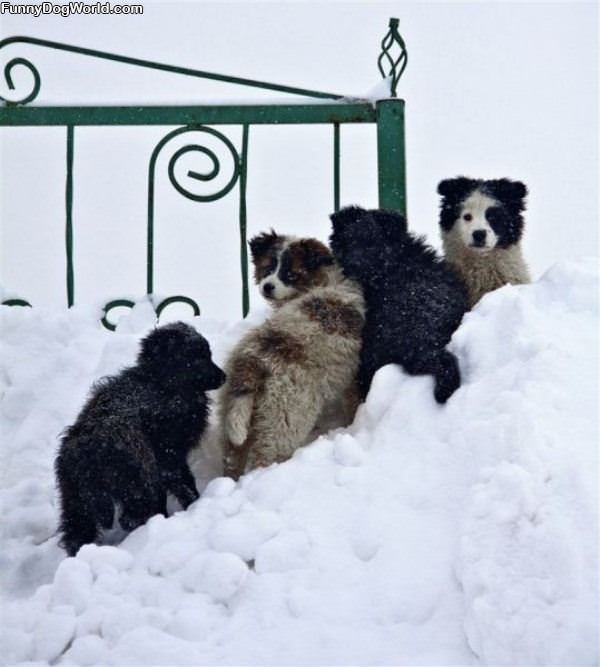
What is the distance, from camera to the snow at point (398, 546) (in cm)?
381

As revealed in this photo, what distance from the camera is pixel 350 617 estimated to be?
13.1 feet

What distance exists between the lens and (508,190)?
20.9 feet

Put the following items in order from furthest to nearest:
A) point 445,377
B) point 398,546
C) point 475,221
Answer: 1. point 475,221
2. point 445,377
3. point 398,546

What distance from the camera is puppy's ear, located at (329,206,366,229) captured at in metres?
5.82

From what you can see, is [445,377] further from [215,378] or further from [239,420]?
[215,378]

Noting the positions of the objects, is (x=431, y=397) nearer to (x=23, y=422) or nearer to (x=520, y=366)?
(x=520, y=366)

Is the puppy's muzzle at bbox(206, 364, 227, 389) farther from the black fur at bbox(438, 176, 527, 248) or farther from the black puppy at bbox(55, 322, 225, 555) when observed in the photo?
the black fur at bbox(438, 176, 527, 248)

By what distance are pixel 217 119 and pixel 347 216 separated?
1.43 metres

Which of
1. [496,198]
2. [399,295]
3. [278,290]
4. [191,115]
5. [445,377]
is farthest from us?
[191,115]

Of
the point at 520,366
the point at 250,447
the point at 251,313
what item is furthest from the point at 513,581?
the point at 251,313

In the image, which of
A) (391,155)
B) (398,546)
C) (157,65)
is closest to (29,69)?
(157,65)

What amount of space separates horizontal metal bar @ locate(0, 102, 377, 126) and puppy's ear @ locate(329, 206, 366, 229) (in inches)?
45.5

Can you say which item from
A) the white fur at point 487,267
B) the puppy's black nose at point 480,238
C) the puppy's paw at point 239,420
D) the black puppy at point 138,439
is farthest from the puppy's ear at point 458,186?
the puppy's paw at point 239,420

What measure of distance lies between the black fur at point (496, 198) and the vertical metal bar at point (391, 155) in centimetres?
31
